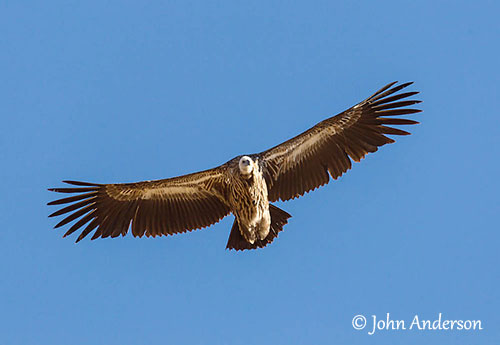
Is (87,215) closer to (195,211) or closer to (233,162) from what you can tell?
(195,211)

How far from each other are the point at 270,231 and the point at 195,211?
1357 mm

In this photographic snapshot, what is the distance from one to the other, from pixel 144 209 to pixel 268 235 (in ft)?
7.05

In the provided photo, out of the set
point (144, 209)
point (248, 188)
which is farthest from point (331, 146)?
point (144, 209)

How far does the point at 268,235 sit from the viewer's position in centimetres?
1445

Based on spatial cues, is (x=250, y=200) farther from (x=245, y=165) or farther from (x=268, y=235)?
(x=268, y=235)

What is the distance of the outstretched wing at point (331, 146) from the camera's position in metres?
14.5

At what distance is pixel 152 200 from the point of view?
15.1 meters

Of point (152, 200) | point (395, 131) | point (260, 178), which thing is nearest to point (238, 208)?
point (260, 178)

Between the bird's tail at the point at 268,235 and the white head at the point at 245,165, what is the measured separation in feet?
3.22

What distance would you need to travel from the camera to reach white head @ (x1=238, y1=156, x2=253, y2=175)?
45.0ft

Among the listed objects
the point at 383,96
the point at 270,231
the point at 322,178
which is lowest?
the point at 270,231

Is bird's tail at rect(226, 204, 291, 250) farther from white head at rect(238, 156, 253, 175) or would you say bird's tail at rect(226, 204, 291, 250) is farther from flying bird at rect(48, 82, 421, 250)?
white head at rect(238, 156, 253, 175)

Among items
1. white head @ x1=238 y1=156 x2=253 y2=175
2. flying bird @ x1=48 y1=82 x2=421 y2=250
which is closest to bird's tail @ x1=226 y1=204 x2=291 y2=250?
flying bird @ x1=48 y1=82 x2=421 y2=250

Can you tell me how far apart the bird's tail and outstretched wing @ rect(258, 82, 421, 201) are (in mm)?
312
